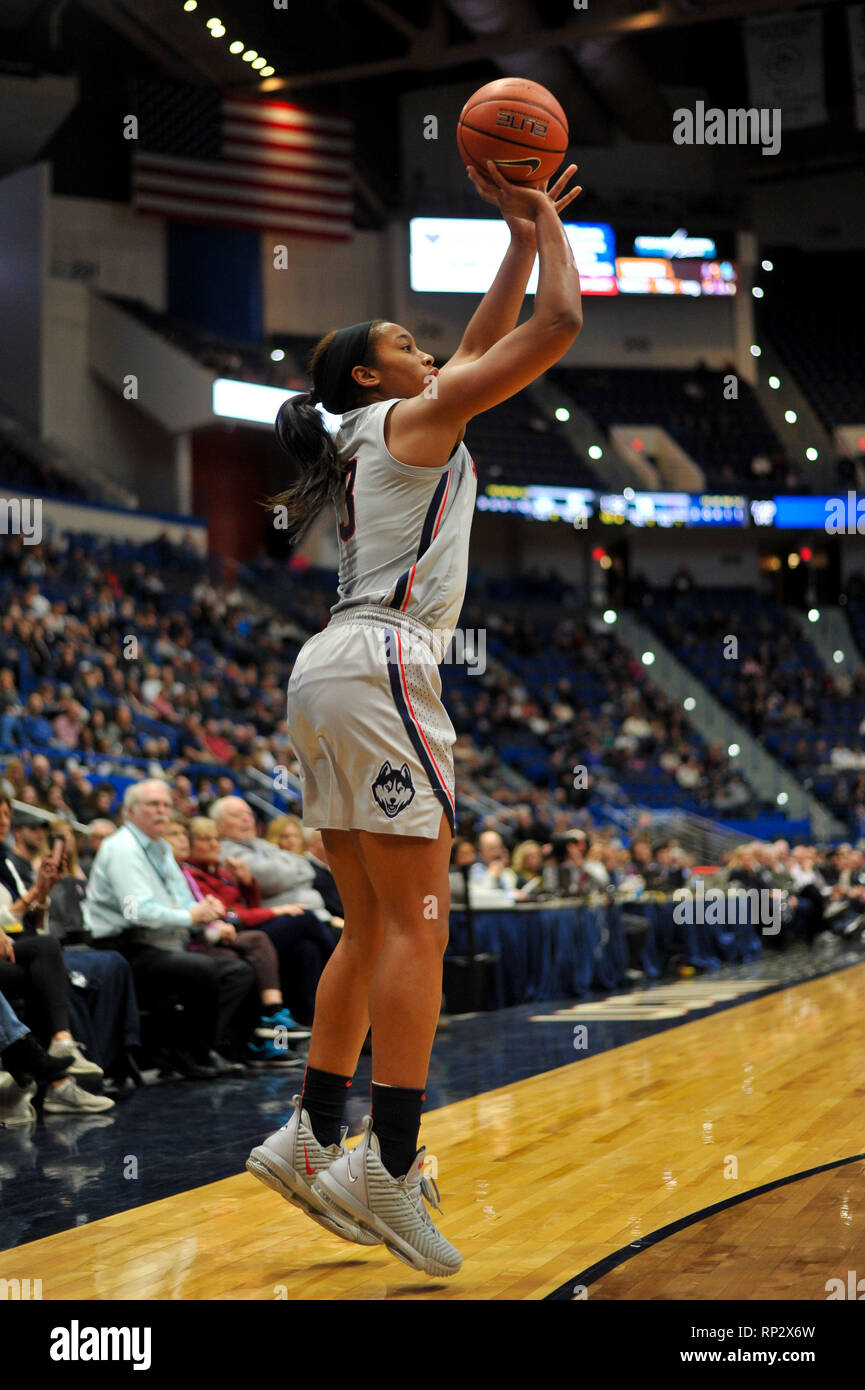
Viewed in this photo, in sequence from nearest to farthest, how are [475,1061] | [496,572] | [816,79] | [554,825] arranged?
[475,1061]
[554,825]
[816,79]
[496,572]

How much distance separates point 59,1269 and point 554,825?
588 inches

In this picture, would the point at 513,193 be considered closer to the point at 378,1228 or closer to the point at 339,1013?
the point at 339,1013

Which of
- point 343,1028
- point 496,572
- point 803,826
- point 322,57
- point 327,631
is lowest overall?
point 803,826

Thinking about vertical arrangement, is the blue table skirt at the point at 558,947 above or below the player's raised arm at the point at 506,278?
below

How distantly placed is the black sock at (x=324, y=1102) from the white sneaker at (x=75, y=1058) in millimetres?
2451

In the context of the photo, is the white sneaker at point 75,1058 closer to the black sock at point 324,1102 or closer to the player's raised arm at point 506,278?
the black sock at point 324,1102

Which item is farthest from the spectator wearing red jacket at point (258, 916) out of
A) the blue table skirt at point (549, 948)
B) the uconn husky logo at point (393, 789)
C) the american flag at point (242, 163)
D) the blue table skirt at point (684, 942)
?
the american flag at point (242, 163)

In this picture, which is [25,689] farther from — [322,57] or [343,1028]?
[322,57]

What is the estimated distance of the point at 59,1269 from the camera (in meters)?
2.81

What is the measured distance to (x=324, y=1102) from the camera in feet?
9.46

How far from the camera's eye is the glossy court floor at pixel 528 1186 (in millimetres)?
2695

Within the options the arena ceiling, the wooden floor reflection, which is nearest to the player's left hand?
the wooden floor reflection

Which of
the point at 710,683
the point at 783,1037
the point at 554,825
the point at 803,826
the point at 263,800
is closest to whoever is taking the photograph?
the point at 783,1037

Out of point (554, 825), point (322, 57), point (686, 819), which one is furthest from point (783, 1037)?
point (322, 57)
